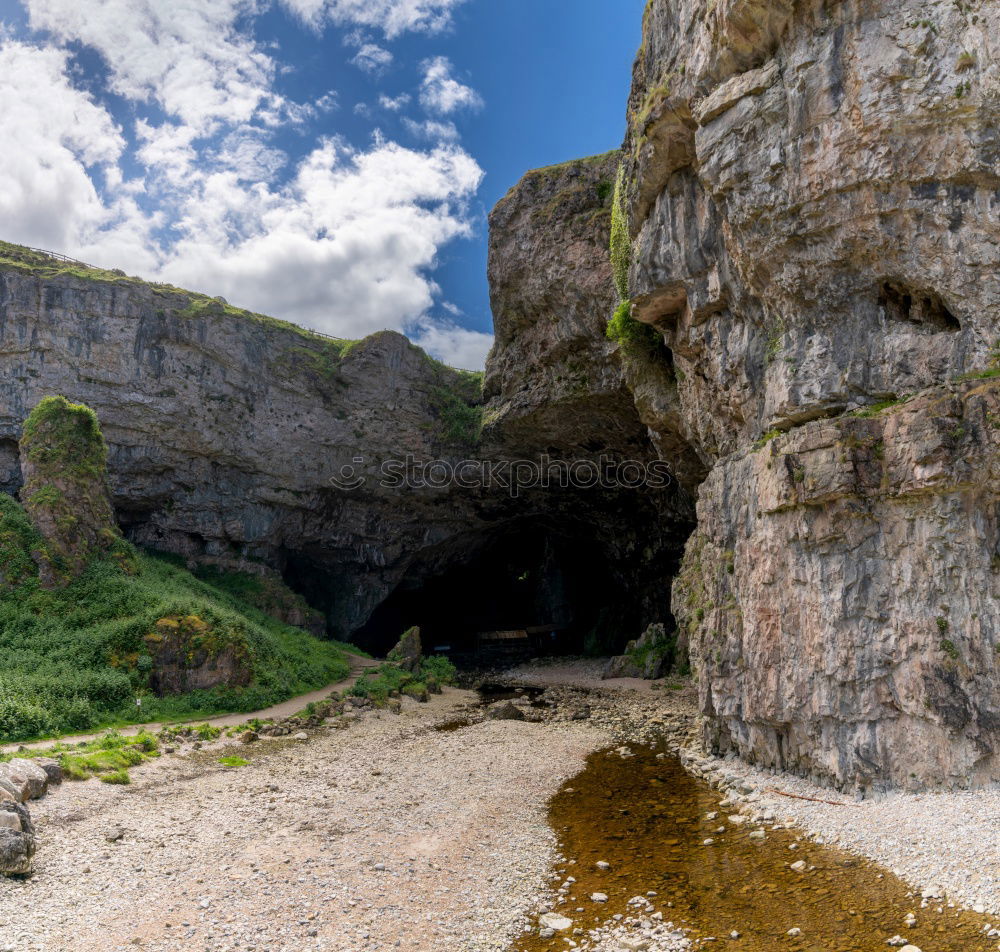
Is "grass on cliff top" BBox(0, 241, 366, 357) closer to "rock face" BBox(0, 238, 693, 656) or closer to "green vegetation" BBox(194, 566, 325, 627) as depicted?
"rock face" BBox(0, 238, 693, 656)

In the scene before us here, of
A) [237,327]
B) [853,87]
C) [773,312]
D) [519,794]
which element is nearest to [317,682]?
[519,794]

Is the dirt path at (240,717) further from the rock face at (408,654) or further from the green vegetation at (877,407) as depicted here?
the green vegetation at (877,407)

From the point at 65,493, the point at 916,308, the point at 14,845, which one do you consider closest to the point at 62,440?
the point at 65,493

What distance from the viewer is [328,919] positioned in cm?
937

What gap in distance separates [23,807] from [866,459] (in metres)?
16.8

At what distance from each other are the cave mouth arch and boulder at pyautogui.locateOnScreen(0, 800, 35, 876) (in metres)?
35.8

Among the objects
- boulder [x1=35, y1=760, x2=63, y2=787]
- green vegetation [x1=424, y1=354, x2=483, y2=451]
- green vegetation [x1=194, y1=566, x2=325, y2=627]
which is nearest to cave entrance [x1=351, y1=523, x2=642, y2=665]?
green vegetation [x1=194, y1=566, x2=325, y2=627]

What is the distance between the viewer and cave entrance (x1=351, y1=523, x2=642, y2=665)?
4859 centimetres

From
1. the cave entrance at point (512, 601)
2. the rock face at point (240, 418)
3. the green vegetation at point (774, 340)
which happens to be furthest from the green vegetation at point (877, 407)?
the cave entrance at point (512, 601)

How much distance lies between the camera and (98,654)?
78.4ft

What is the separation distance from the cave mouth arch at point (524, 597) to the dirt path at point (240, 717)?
16.1m

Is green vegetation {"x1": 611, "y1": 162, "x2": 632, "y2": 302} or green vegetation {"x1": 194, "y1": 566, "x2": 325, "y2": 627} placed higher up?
green vegetation {"x1": 611, "y1": 162, "x2": 632, "y2": 302}

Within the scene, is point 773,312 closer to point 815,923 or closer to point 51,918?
point 815,923

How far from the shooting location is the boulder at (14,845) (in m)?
9.90
